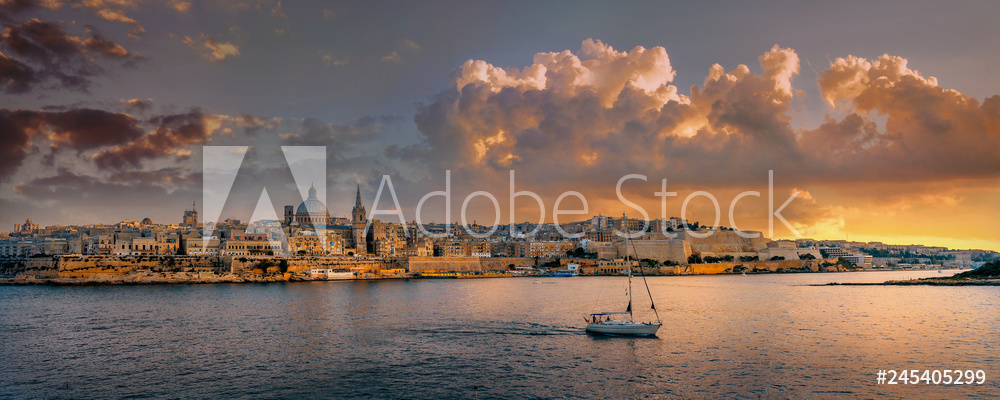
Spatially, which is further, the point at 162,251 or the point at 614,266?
the point at 614,266

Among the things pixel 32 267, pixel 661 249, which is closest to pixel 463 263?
pixel 661 249

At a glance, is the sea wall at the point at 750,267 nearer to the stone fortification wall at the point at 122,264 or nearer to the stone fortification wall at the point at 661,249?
the stone fortification wall at the point at 661,249

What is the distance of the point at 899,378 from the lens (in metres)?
16.5

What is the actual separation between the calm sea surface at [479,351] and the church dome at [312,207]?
2640 inches

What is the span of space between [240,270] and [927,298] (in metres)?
62.5

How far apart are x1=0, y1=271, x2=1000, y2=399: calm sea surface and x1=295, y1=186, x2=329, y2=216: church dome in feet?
220

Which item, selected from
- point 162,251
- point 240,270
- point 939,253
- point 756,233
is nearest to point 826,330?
point 240,270

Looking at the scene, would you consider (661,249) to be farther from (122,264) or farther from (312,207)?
(122,264)

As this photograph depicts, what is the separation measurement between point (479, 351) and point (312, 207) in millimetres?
89364

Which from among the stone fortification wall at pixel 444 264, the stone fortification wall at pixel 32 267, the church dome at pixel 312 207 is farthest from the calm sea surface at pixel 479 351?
the church dome at pixel 312 207

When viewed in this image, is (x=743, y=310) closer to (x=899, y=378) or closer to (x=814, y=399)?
(x=899, y=378)

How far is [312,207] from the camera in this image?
341 ft

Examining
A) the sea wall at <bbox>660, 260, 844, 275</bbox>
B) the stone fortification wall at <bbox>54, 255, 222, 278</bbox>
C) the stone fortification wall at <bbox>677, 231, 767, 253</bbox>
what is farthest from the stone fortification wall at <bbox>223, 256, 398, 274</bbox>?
the stone fortification wall at <bbox>677, 231, 767, 253</bbox>

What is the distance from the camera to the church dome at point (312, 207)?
337 ft
